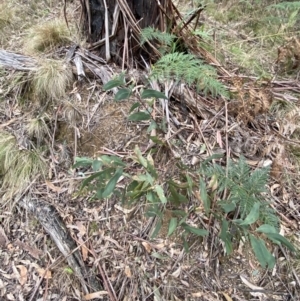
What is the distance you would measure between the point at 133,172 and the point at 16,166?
2.06 feet

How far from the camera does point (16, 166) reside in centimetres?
191

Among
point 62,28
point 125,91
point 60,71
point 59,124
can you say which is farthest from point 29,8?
point 125,91

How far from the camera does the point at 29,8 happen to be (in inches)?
112

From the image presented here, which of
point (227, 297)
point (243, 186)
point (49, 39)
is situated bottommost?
point (227, 297)

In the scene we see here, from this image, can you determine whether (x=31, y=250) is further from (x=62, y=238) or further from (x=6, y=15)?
(x=6, y=15)

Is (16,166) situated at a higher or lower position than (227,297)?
higher

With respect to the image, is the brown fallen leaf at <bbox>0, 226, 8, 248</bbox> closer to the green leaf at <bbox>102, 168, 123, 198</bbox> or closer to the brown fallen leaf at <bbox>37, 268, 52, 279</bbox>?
the brown fallen leaf at <bbox>37, 268, 52, 279</bbox>

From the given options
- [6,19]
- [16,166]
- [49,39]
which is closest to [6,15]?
[6,19]

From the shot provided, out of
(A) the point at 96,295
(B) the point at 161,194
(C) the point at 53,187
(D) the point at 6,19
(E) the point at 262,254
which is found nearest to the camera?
(E) the point at 262,254

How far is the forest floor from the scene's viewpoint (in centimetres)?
158

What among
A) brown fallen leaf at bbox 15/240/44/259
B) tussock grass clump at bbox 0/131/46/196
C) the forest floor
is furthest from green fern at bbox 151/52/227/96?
brown fallen leaf at bbox 15/240/44/259

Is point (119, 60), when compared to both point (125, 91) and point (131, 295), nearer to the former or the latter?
point (125, 91)

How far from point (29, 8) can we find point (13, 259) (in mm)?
1980

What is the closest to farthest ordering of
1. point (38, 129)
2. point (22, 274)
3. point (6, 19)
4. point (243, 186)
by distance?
point (243, 186), point (22, 274), point (38, 129), point (6, 19)
